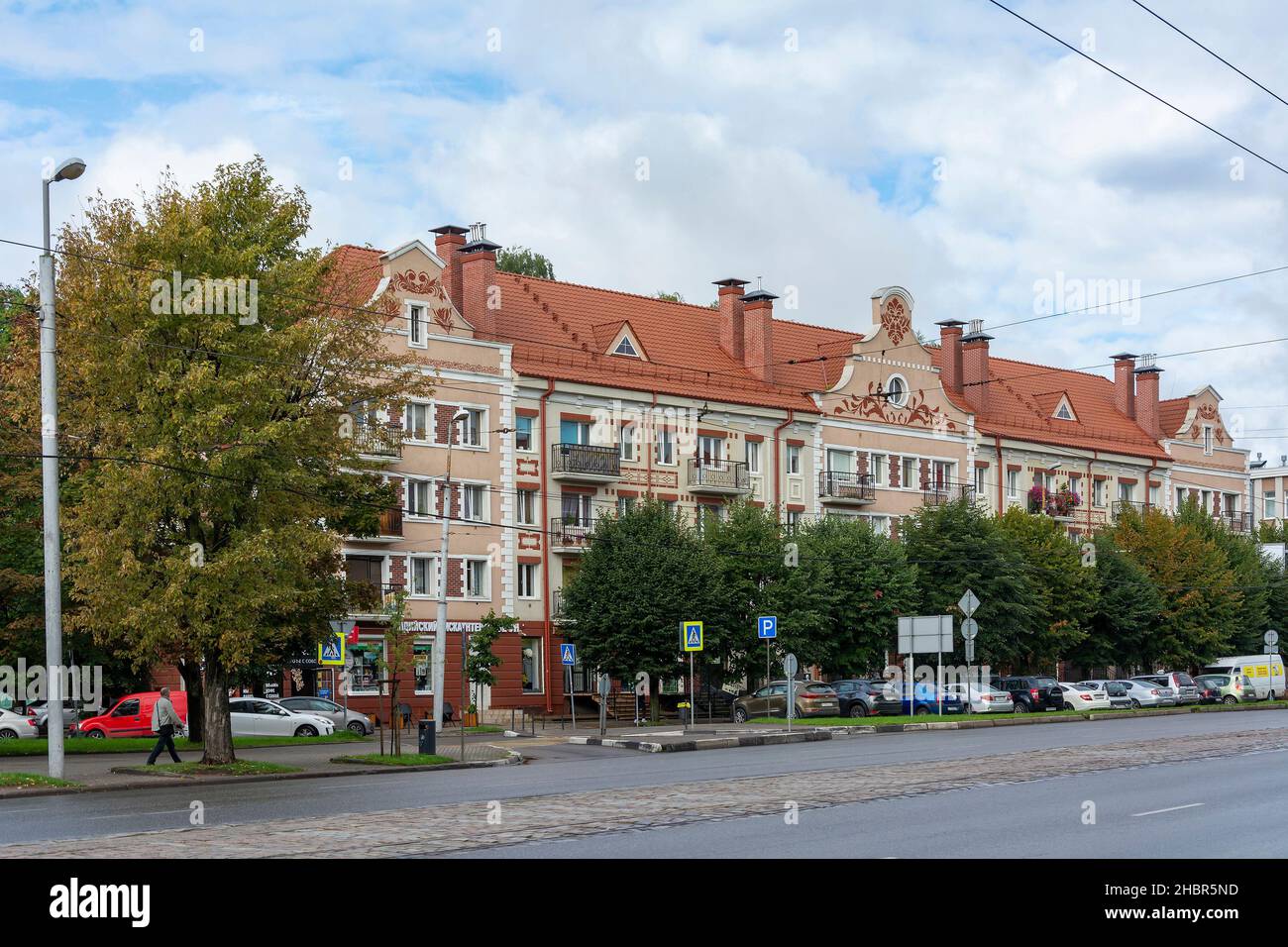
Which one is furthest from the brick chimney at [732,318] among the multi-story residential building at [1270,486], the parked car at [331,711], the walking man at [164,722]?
the multi-story residential building at [1270,486]

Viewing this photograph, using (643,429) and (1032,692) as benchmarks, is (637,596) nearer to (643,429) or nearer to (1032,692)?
(643,429)

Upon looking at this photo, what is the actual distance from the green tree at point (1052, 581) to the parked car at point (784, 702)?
14487 mm

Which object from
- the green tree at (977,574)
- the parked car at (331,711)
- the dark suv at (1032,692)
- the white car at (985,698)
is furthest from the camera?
the green tree at (977,574)

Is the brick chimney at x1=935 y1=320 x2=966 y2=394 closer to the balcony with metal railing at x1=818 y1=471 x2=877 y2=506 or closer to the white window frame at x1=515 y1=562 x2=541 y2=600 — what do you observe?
the balcony with metal railing at x1=818 y1=471 x2=877 y2=506

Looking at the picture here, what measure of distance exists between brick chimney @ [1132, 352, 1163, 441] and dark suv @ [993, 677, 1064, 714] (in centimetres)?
2960

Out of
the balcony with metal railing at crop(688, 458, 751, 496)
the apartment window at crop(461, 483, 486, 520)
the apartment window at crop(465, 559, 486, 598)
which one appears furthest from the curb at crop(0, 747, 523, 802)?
the balcony with metal railing at crop(688, 458, 751, 496)

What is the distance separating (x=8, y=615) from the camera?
39031 millimetres

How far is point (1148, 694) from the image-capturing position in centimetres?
5966

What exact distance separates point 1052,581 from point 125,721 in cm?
3655

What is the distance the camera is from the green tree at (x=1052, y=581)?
210 feet

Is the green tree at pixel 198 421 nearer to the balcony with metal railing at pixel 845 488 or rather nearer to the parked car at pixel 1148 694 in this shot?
the balcony with metal railing at pixel 845 488

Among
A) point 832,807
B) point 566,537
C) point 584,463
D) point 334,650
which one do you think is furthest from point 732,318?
point 832,807
